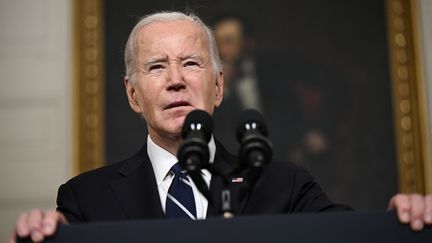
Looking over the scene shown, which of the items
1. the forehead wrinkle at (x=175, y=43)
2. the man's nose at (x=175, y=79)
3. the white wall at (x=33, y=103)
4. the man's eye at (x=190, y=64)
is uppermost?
the forehead wrinkle at (x=175, y=43)

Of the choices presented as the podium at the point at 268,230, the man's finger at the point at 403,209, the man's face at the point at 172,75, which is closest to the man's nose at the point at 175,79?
the man's face at the point at 172,75

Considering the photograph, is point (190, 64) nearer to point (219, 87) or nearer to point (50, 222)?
point (219, 87)

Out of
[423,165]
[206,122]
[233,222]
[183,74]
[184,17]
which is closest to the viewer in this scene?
[233,222]

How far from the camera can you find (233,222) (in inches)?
69.7

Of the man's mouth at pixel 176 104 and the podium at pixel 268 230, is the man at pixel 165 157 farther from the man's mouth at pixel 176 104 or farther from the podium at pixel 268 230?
the podium at pixel 268 230

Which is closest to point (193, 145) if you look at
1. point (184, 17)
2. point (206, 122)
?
point (206, 122)

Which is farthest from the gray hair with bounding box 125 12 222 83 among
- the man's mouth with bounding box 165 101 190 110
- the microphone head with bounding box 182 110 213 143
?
the microphone head with bounding box 182 110 213 143

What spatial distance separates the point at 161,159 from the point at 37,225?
2.79ft

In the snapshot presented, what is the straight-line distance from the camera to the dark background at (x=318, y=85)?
5.05 meters

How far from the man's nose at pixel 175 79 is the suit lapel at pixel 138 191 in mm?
287

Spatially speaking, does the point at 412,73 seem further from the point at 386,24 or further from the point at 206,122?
the point at 206,122

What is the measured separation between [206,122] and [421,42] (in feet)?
11.7

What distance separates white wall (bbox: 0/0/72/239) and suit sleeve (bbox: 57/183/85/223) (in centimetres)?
245

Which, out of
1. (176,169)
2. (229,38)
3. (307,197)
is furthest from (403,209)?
(229,38)
